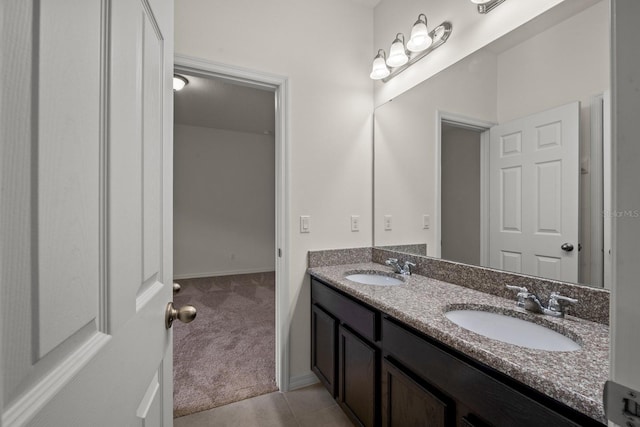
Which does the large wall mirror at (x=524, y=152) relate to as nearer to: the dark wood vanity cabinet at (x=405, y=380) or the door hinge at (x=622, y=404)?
the dark wood vanity cabinet at (x=405, y=380)

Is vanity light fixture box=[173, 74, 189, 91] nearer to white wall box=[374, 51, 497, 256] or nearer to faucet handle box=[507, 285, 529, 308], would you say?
white wall box=[374, 51, 497, 256]

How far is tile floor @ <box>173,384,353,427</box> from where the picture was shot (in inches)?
64.0

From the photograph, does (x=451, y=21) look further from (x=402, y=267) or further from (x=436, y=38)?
(x=402, y=267)

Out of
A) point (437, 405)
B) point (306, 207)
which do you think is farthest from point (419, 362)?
point (306, 207)

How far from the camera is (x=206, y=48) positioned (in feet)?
5.73

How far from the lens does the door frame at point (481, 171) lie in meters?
1.43

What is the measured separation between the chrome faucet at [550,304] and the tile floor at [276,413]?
3.88 feet

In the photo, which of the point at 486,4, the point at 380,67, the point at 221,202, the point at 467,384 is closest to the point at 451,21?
the point at 486,4

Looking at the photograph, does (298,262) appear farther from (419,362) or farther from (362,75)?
(362,75)

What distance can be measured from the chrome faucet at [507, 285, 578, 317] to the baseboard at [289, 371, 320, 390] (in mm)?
1468

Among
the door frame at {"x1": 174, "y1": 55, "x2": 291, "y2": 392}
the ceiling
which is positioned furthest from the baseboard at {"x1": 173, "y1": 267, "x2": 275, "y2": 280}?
the door frame at {"x1": 174, "y1": 55, "x2": 291, "y2": 392}

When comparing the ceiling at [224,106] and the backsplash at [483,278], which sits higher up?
the ceiling at [224,106]

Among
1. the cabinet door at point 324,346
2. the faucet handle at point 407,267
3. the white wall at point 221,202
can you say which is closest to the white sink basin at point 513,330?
the faucet handle at point 407,267

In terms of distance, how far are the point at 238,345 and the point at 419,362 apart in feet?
6.39
